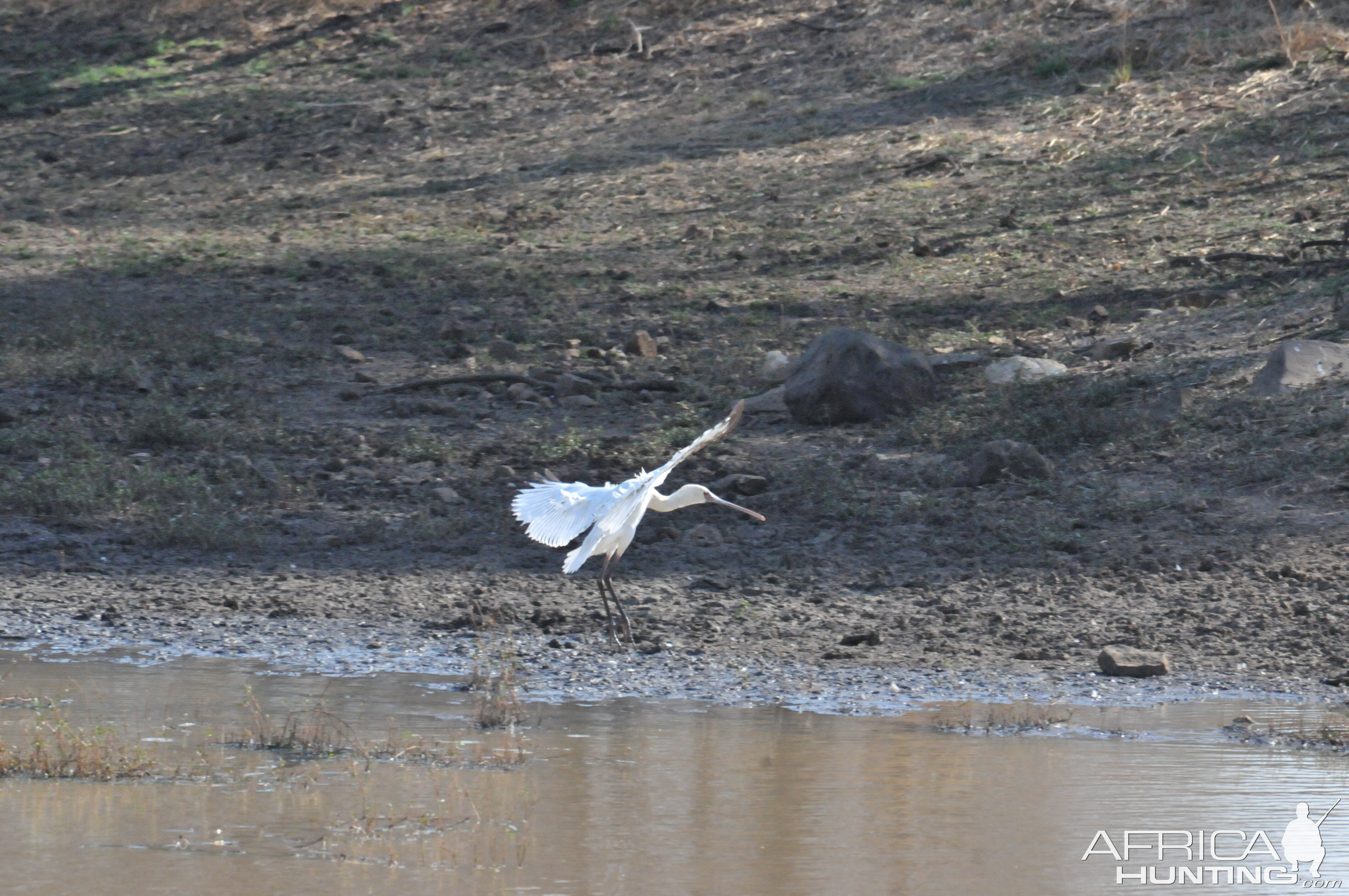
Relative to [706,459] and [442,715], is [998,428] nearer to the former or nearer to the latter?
[706,459]

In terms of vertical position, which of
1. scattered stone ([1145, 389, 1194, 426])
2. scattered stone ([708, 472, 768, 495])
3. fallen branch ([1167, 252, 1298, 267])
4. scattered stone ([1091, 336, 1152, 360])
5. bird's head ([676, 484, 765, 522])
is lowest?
scattered stone ([708, 472, 768, 495])

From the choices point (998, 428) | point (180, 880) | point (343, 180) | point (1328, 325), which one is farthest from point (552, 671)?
point (343, 180)

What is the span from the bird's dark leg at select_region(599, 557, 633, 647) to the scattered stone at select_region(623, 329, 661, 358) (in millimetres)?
4051

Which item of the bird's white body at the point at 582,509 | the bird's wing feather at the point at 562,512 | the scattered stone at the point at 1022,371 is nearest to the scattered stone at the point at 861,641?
the bird's white body at the point at 582,509

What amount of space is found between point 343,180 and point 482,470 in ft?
23.6

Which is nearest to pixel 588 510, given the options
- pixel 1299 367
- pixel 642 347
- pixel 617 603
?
pixel 617 603

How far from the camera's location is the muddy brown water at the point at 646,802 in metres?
4.75

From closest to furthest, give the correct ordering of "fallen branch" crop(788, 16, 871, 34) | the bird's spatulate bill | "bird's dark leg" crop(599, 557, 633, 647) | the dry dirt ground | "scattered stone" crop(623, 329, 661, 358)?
"bird's dark leg" crop(599, 557, 633, 647) → the bird's spatulate bill → the dry dirt ground → "scattered stone" crop(623, 329, 661, 358) → "fallen branch" crop(788, 16, 871, 34)

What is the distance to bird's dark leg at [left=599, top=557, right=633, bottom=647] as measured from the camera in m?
7.40

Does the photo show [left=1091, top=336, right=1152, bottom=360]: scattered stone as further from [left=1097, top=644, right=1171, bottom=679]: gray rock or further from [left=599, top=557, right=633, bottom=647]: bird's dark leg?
[left=599, top=557, right=633, bottom=647]: bird's dark leg

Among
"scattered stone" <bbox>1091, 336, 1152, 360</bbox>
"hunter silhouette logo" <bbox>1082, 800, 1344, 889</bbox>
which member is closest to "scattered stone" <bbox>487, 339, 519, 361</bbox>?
"scattered stone" <bbox>1091, 336, 1152, 360</bbox>

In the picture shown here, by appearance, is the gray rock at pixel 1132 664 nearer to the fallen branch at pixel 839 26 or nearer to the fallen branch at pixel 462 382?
the fallen branch at pixel 462 382

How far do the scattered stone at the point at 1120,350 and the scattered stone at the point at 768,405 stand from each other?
2.09m

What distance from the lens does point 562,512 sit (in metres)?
7.22
